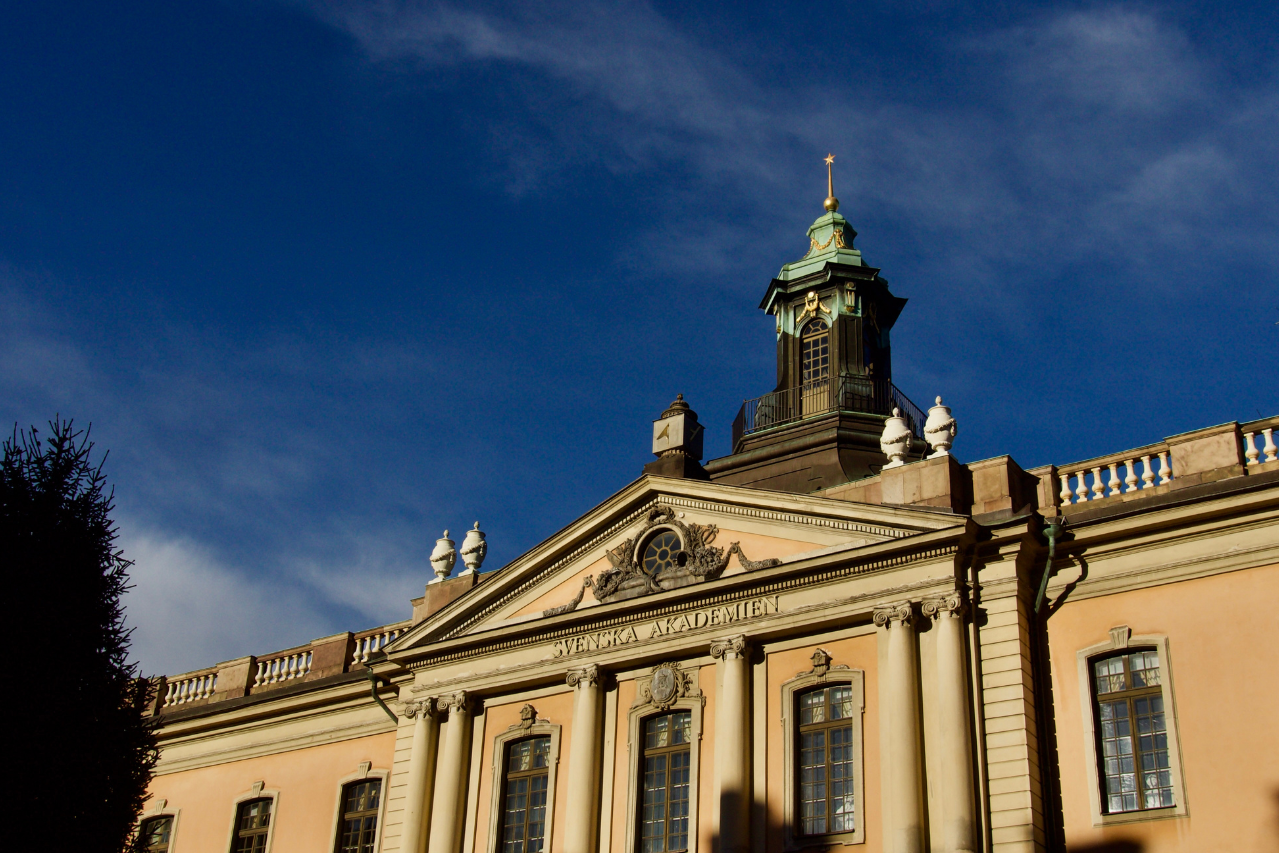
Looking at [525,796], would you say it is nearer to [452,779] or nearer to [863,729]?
[452,779]

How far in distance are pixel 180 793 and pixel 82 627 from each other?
11.4 metres

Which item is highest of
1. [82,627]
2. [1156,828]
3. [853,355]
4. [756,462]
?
[853,355]

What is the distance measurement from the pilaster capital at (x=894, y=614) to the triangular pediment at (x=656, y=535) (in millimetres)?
1032

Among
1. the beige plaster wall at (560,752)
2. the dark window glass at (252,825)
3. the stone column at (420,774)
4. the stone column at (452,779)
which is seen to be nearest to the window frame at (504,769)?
the beige plaster wall at (560,752)

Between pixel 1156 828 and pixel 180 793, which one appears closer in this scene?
pixel 1156 828

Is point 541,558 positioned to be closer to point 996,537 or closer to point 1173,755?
point 996,537

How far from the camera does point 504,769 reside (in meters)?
26.2

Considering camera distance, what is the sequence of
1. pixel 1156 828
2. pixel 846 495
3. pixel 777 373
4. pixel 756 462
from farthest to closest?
pixel 777 373 → pixel 756 462 → pixel 846 495 → pixel 1156 828

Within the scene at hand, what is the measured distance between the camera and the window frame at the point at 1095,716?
2014 centimetres

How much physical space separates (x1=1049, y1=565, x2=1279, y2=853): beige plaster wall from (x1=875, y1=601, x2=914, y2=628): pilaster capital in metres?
2.17

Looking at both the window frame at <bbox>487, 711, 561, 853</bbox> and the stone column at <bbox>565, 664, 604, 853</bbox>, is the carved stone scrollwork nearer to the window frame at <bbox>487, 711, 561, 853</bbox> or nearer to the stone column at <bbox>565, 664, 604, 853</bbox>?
the stone column at <bbox>565, 664, 604, 853</bbox>

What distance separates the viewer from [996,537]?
22406 mm

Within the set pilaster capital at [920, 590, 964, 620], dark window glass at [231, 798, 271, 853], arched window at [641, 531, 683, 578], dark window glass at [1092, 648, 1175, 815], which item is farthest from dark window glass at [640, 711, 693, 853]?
dark window glass at [231, 798, 271, 853]

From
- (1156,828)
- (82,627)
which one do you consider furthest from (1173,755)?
(82,627)
